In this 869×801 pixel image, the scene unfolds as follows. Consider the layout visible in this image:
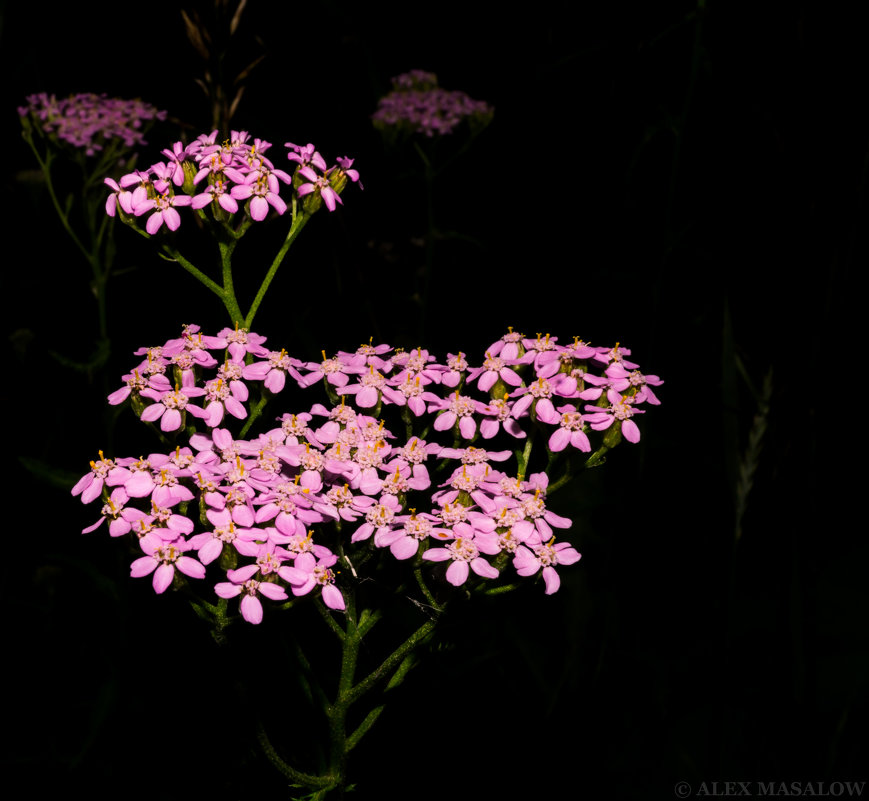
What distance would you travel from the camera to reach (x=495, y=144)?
243 cm

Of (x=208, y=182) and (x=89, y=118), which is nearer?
(x=208, y=182)

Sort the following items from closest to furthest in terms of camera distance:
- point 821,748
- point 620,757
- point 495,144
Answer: point 821,748
point 620,757
point 495,144

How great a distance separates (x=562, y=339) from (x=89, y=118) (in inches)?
49.3

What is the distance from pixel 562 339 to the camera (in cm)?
206

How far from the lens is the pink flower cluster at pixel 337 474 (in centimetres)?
88

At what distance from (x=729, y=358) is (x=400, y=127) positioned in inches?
44.3

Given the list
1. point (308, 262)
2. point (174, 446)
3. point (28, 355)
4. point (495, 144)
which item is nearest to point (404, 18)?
point (495, 144)

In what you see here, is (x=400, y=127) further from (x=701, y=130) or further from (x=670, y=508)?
(x=670, y=508)

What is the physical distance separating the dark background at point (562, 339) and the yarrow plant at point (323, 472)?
20cm
